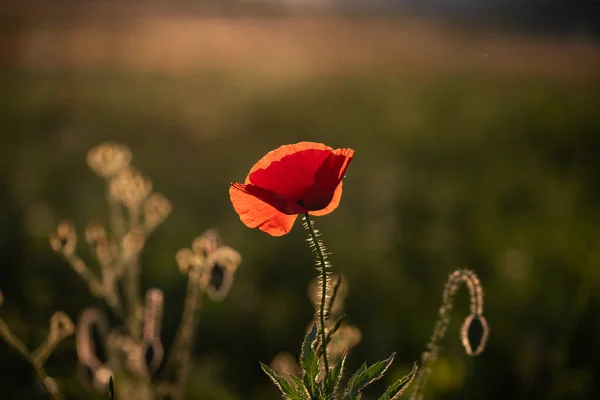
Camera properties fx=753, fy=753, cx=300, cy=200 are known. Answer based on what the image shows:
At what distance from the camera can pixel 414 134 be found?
5.59 m

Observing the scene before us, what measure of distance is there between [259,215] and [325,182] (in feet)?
0.54

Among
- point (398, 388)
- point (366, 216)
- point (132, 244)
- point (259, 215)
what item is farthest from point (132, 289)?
point (366, 216)

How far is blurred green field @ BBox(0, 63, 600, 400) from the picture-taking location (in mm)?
2672

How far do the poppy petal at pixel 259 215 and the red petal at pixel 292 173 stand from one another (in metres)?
0.07

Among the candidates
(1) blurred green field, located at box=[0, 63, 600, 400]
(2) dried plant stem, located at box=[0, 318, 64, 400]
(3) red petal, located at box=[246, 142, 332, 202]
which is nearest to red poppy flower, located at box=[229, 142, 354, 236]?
(3) red petal, located at box=[246, 142, 332, 202]

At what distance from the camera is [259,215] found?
1.38 meters

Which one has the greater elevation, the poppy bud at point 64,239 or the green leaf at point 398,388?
the poppy bud at point 64,239

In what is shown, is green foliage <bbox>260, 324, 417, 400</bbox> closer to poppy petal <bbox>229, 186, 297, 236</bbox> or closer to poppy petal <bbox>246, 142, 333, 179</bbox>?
poppy petal <bbox>229, 186, 297, 236</bbox>

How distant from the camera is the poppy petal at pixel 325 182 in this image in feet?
4.16

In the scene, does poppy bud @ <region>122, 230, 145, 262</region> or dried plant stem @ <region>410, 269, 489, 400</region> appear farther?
poppy bud @ <region>122, 230, 145, 262</region>

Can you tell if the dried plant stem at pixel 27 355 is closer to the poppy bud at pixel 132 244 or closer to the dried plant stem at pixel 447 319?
the poppy bud at pixel 132 244

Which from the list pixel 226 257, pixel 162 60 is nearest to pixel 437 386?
pixel 226 257

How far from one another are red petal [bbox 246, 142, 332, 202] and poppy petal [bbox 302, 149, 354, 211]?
0.01m

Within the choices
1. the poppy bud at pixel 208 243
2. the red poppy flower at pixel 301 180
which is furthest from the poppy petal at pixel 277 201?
the poppy bud at pixel 208 243
